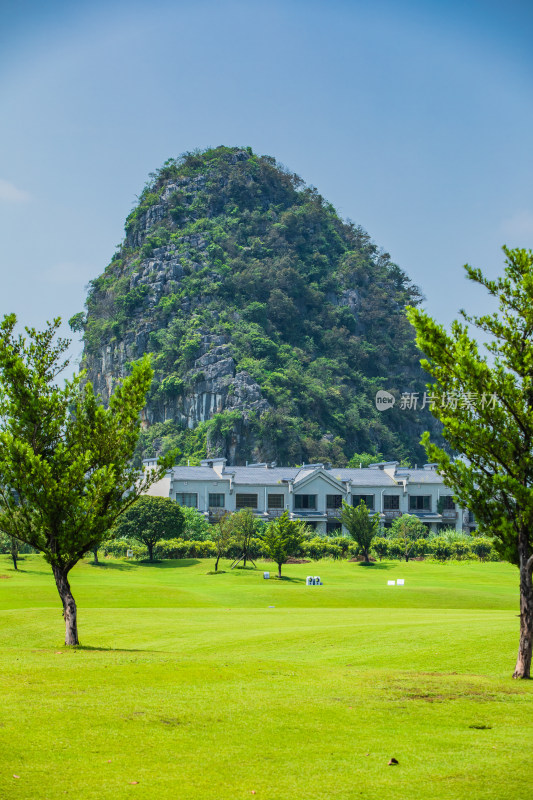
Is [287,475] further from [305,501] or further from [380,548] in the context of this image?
[380,548]

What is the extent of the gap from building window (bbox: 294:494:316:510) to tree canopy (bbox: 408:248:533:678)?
71402mm

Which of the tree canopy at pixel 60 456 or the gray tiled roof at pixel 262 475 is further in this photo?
the gray tiled roof at pixel 262 475

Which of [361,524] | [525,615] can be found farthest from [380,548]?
[525,615]

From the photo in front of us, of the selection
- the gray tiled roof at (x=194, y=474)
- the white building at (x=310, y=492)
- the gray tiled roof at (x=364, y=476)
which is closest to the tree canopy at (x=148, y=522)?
the white building at (x=310, y=492)

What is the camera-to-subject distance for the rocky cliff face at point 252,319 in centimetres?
13462

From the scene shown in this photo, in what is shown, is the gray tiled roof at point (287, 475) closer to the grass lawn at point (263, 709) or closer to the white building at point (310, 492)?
the white building at point (310, 492)

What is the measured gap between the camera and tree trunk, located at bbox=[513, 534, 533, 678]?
53.4 ft

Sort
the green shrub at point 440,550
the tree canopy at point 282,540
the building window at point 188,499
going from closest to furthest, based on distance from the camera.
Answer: the tree canopy at point 282,540, the green shrub at point 440,550, the building window at point 188,499

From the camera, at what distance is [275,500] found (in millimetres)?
87750

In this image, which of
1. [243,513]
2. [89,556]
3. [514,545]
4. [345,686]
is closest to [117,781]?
[345,686]

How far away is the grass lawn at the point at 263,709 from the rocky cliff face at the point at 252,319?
323 feet

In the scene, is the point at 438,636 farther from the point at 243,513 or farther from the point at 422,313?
the point at 243,513

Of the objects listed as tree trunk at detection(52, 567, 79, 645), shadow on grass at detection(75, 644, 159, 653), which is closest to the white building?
shadow on grass at detection(75, 644, 159, 653)

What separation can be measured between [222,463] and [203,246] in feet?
269
